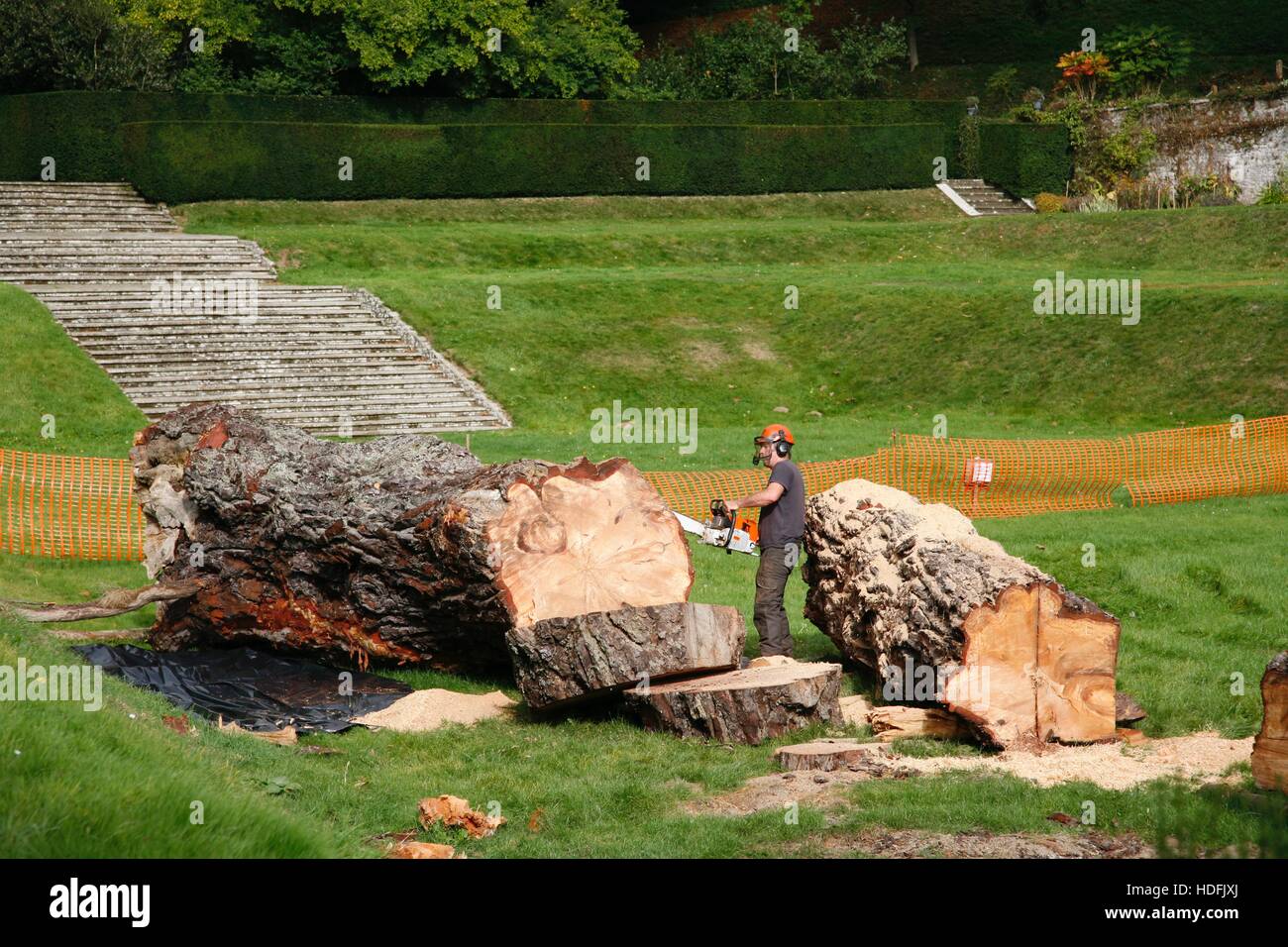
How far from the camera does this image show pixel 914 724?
9.66 meters

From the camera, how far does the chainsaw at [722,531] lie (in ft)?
38.3

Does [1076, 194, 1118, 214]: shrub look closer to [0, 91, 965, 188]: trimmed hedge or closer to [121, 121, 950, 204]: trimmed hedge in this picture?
[121, 121, 950, 204]: trimmed hedge

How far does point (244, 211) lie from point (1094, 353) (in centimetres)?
2174

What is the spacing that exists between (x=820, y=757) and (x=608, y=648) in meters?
1.65

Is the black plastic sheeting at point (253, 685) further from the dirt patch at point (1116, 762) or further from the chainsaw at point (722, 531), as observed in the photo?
the dirt patch at point (1116, 762)

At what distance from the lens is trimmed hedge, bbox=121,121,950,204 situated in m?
36.9

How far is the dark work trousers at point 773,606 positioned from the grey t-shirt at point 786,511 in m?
0.10

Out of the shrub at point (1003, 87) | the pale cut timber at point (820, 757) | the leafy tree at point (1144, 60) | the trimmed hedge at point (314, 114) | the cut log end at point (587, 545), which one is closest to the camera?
the pale cut timber at point (820, 757)

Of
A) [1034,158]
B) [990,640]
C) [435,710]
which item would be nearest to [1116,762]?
[990,640]

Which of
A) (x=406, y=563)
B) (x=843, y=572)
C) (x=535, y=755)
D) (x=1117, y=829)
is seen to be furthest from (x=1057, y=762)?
(x=406, y=563)

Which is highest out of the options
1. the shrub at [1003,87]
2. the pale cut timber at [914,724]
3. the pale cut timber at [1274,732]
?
the shrub at [1003,87]

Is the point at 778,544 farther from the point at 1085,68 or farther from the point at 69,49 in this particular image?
the point at 1085,68

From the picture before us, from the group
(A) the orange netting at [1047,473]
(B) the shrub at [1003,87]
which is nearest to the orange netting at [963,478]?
(A) the orange netting at [1047,473]
